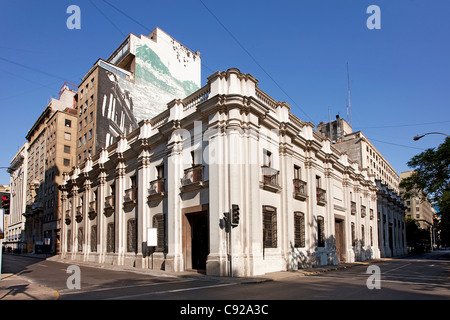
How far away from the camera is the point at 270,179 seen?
19.7 metres

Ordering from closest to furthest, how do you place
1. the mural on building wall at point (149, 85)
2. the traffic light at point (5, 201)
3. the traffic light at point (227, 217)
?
1. the traffic light at point (5, 201)
2. the traffic light at point (227, 217)
3. the mural on building wall at point (149, 85)

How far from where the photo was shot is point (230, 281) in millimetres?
14289

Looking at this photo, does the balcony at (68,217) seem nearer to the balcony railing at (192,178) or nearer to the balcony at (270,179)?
the balcony railing at (192,178)

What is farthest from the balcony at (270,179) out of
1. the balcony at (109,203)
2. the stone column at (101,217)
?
the stone column at (101,217)

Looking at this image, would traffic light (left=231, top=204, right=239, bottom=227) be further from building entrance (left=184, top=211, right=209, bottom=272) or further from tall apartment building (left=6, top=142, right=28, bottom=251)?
tall apartment building (left=6, top=142, right=28, bottom=251)

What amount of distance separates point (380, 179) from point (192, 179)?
1612 inches

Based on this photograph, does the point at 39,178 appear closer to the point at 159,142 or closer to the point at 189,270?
the point at 159,142

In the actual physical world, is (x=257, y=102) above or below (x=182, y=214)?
above

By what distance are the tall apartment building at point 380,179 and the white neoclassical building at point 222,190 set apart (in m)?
17.1

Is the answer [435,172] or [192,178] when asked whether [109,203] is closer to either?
[192,178]

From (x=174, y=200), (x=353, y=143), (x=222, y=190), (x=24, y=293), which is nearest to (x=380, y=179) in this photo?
(x=353, y=143)

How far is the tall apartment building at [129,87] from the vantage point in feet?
135
